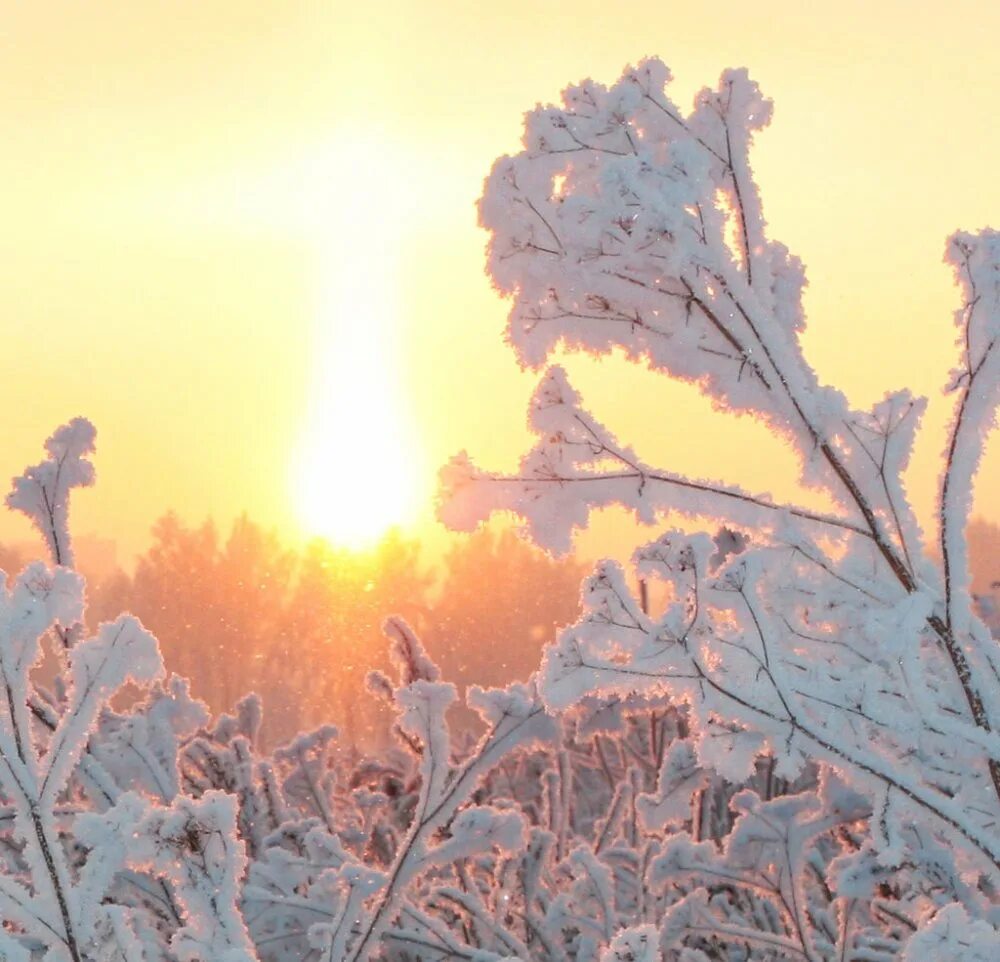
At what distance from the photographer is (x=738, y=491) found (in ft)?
6.12

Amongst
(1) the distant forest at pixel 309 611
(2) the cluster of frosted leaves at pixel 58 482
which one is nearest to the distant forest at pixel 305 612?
(1) the distant forest at pixel 309 611

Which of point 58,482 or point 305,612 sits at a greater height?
point 58,482

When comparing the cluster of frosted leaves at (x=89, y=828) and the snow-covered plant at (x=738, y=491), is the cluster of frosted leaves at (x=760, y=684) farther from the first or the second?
the cluster of frosted leaves at (x=89, y=828)

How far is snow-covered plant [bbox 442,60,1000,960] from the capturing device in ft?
5.48

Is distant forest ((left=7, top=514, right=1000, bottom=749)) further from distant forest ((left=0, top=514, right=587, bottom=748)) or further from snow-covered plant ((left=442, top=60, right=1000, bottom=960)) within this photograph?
snow-covered plant ((left=442, top=60, right=1000, bottom=960))

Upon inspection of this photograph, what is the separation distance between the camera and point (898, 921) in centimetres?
320

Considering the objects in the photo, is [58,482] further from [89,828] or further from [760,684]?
[760,684]

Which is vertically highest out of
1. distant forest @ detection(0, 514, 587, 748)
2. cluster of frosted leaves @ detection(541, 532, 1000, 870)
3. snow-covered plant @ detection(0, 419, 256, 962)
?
cluster of frosted leaves @ detection(541, 532, 1000, 870)

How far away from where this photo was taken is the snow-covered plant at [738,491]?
167 centimetres

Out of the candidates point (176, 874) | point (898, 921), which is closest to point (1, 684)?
point (176, 874)

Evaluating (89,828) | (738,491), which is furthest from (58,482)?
(738,491)

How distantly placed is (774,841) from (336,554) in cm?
4632

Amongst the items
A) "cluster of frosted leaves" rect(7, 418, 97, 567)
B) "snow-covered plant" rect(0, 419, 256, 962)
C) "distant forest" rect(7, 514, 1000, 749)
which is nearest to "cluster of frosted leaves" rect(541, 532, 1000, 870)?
"snow-covered plant" rect(0, 419, 256, 962)

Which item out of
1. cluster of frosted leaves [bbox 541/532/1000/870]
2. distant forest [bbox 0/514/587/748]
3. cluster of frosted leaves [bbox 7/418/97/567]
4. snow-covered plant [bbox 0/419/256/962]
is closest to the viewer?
snow-covered plant [bbox 0/419/256/962]
